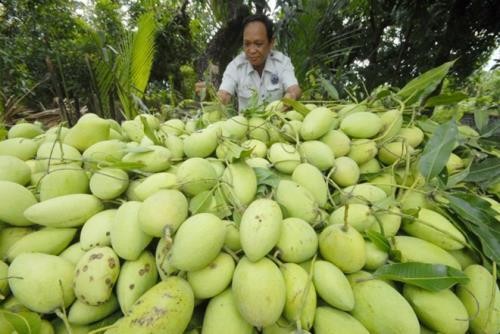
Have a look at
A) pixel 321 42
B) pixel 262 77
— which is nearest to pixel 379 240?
pixel 262 77

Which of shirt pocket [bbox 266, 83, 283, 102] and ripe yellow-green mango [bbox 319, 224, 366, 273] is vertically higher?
shirt pocket [bbox 266, 83, 283, 102]

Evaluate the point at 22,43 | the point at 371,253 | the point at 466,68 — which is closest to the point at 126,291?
the point at 371,253

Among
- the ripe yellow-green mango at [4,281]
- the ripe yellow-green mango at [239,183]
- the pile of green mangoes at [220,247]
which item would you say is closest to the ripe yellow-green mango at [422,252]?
the pile of green mangoes at [220,247]

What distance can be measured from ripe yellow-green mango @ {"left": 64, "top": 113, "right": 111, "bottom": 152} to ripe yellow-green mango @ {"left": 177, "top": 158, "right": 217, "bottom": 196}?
1.15 feet

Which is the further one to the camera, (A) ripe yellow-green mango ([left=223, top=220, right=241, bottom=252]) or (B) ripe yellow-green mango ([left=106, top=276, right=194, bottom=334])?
(A) ripe yellow-green mango ([left=223, top=220, right=241, bottom=252])

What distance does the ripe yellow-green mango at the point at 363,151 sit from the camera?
90 cm

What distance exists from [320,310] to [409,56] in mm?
3997

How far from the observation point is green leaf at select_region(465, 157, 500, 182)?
85 centimetres

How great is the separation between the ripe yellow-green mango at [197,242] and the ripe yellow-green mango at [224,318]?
76 millimetres

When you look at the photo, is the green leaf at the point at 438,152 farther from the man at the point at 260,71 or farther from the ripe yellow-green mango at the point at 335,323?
the man at the point at 260,71

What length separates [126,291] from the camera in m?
0.56

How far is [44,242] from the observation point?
640 mm

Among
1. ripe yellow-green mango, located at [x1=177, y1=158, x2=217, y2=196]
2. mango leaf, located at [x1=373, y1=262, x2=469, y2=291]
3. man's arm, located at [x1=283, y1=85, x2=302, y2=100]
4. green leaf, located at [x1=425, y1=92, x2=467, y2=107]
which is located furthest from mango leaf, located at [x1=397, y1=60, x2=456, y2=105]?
man's arm, located at [x1=283, y1=85, x2=302, y2=100]

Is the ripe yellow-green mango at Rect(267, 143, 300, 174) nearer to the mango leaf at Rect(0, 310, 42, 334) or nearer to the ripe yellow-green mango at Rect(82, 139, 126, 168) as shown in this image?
the ripe yellow-green mango at Rect(82, 139, 126, 168)
